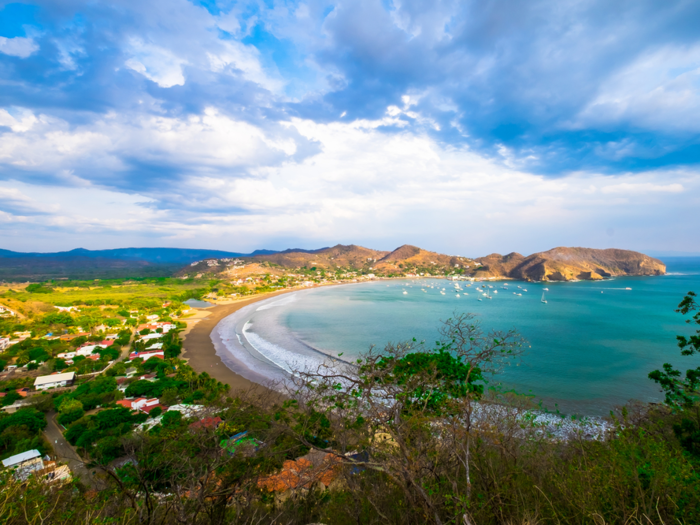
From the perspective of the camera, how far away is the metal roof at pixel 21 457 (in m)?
10.3

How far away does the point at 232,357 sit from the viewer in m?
24.2

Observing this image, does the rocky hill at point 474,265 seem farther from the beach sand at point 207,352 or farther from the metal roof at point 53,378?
the metal roof at point 53,378

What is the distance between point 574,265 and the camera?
9181 cm

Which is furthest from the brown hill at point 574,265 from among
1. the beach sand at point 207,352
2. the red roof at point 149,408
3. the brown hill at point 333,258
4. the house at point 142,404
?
the house at point 142,404

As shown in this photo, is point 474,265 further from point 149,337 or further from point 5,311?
point 5,311

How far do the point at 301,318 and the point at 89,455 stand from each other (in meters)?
28.4

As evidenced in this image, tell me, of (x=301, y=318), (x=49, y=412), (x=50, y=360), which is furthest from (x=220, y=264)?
(x=49, y=412)

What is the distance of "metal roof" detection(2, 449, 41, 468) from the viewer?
33.7 ft

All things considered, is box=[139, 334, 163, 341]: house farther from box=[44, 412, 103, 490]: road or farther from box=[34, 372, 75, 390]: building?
box=[44, 412, 103, 490]: road

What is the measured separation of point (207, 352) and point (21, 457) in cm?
1494

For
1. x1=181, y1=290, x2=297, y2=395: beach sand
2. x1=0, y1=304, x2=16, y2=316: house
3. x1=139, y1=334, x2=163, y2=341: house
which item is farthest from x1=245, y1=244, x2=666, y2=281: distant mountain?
x1=139, y1=334, x2=163, y2=341: house

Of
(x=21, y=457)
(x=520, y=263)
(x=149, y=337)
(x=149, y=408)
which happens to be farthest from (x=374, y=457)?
(x=520, y=263)

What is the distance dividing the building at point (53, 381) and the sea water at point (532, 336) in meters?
9.72

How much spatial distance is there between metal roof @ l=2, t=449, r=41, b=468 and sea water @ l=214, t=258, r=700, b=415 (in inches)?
383
